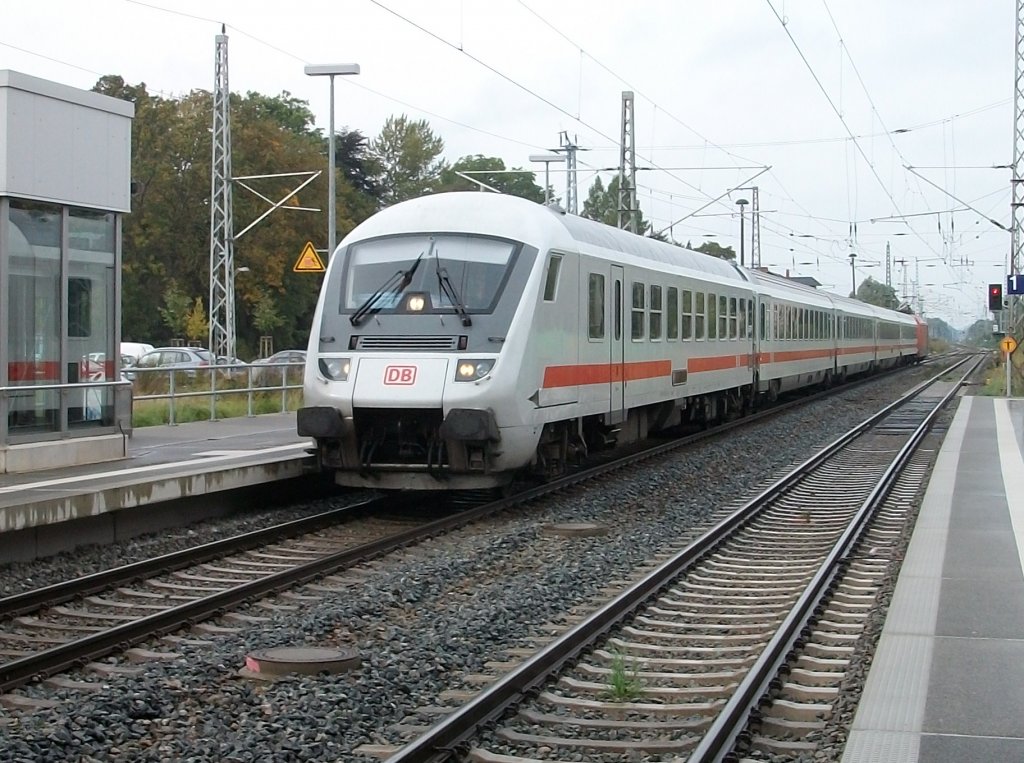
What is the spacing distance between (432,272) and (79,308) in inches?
147

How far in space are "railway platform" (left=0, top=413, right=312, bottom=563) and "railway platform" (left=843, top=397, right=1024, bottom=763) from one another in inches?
249

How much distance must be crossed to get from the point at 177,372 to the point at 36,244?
6.06m

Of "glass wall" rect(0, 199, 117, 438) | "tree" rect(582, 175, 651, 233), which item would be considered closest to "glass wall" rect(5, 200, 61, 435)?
"glass wall" rect(0, 199, 117, 438)

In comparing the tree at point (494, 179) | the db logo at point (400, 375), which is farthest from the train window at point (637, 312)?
the tree at point (494, 179)

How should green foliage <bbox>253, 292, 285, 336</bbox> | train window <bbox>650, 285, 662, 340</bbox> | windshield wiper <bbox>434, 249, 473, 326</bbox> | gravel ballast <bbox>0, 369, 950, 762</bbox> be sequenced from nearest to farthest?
1. gravel ballast <bbox>0, 369, 950, 762</bbox>
2. windshield wiper <bbox>434, 249, 473, 326</bbox>
3. train window <bbox>650, 285, 662, 340</bbox>
4. green foliage <bbox>253, 292, 285, 336</bbox>

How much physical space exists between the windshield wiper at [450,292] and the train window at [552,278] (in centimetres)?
95

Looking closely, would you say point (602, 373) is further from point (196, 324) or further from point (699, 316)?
point (196, 324)

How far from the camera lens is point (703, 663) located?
7496 millimetres

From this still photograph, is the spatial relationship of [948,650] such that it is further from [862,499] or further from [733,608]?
[862,499]

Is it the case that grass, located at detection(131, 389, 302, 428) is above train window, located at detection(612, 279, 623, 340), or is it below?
below

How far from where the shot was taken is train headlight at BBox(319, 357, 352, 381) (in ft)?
42.2

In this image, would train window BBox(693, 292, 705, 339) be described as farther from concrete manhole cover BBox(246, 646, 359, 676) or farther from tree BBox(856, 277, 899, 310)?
tree BBox(856, 277, 899, 310)

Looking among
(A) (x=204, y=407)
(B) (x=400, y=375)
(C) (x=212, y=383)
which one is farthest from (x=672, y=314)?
(A) (x=204, y=407)

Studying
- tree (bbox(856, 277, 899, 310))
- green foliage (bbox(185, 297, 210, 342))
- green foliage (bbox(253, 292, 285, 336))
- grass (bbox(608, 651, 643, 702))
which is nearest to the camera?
grass (bbox(608, 651, 643, 702))
